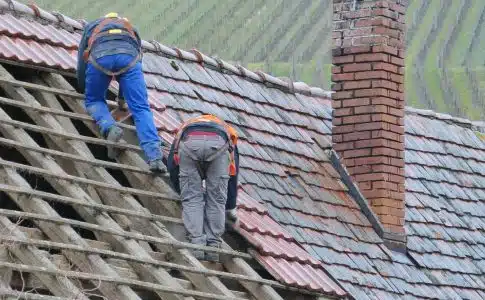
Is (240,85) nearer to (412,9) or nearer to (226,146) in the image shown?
(226,146)

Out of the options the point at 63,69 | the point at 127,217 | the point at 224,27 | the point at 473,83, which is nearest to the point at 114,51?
the point at 63,69

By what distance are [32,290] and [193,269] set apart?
1416 mm

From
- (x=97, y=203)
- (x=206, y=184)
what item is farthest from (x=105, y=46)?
(x=97, y=203)

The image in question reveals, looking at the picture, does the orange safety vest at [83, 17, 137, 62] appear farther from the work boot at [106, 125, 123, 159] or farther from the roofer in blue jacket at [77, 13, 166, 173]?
the work boot at [106, 125, 123, 159]

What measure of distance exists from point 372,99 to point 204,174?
395 centimetres

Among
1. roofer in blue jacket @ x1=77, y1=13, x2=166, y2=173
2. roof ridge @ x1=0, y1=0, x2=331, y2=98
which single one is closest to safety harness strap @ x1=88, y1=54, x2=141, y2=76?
roofer in blue jacket @ x1=77, y1=13, x2=166, y2=173

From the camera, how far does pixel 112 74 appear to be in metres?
12.0

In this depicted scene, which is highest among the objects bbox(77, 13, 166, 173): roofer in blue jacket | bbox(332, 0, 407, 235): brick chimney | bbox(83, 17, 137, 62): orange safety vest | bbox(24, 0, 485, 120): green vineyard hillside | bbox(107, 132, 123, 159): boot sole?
bbox(24, 0, 485, 120): green vineyard hillside

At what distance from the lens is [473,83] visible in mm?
52875

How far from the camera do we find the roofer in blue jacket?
472 inches

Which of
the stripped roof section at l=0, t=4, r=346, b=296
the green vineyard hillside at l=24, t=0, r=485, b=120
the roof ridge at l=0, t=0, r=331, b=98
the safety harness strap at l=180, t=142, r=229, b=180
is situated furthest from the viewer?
the green vineyard hillside at l=24, t=0, r=485, b=120

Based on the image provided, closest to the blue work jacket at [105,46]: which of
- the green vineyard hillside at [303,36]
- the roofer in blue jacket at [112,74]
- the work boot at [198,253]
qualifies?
the roofer in blue jacket at [112,74]

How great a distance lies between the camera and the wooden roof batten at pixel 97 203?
10.5 meters

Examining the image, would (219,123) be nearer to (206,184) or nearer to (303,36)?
(206,184)
